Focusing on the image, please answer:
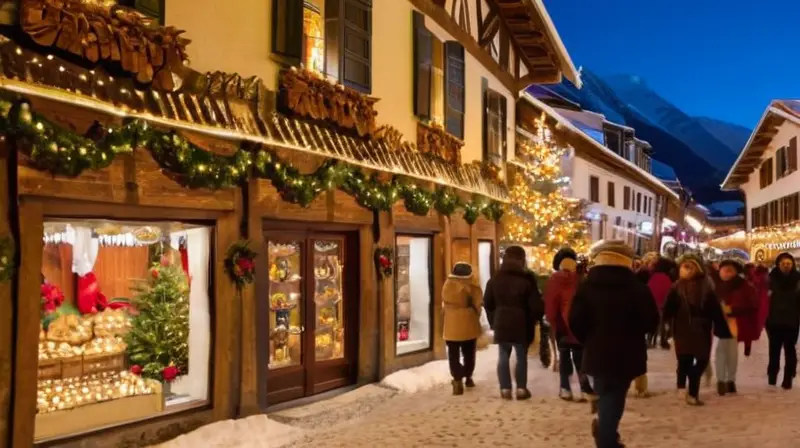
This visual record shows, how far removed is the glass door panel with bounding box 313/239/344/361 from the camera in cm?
1081

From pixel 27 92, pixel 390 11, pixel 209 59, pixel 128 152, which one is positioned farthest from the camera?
pixel 390 11

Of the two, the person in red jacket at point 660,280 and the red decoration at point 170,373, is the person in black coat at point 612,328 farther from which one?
the person in red jacket at point 660,280

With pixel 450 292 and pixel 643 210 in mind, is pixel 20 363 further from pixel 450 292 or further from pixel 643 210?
pixel 643 210

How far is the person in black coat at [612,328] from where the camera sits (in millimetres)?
6602

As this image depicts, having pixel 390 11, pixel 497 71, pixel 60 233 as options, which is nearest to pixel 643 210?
pixel 497 71

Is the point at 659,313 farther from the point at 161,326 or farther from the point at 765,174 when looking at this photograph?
the point at 765,174

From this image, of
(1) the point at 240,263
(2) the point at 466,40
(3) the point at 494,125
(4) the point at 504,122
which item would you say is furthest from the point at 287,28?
(4) the point at 504,122

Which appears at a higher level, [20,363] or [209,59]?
[209,59]

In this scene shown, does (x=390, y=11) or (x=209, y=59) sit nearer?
(x=209, y=59)

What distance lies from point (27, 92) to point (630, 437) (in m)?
6.12

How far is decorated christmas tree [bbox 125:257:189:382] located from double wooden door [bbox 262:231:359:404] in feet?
3.32

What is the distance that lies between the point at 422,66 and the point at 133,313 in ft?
22.1

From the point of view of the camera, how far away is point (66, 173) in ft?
21.4

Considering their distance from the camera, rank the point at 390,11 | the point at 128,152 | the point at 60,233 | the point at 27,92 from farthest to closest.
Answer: the point at 390,11
the point at 60,233
the point at 128,152
the point at 27,92
